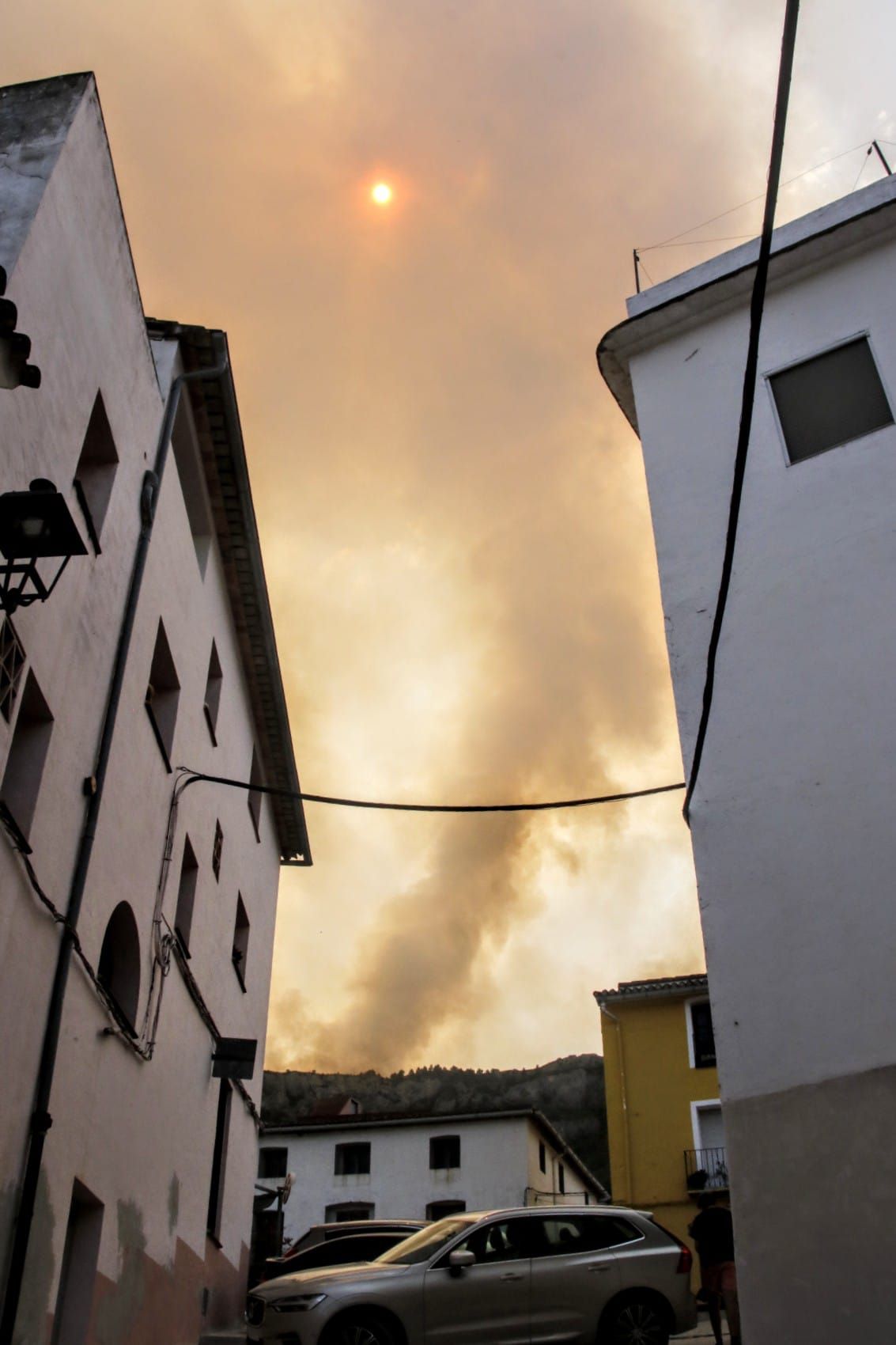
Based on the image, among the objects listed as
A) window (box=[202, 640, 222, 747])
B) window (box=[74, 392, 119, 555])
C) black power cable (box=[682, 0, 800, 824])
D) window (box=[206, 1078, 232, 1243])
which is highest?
window (box=[202, 640, 222, 747])

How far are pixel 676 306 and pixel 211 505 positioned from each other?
653 centimetres

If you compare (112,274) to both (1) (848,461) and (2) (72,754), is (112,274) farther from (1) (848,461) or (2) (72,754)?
(1) (848,461)

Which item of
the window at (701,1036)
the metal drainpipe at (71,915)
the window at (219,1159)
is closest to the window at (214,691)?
the metal drainpipe at (71,915)

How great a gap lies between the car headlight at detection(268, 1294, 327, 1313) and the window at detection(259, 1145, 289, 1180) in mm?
29961

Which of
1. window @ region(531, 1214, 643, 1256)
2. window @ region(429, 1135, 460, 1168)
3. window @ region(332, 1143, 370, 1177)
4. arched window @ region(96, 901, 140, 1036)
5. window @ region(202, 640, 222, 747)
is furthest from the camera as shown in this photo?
window @ region(332, 1143, 370, 1177)

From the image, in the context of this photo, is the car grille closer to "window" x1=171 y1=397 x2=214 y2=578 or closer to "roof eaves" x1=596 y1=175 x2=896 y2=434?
"window" x1=171 y1=397 x2=214 y2=578

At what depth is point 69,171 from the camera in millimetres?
9156

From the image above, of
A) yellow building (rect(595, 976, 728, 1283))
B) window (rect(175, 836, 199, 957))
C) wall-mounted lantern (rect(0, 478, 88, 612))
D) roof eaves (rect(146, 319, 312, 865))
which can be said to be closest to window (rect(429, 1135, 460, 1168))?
yellow building (rect(595, 976, 728, 1283))

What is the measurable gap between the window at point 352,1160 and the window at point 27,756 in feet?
105

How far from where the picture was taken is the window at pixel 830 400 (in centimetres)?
965

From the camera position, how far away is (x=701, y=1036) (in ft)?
91.6

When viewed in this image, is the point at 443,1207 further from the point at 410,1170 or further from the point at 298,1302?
the point at 298,1302

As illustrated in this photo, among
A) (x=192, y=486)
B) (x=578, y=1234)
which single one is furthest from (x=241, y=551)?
(x=578, y=1234)

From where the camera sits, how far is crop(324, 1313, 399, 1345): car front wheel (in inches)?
350
